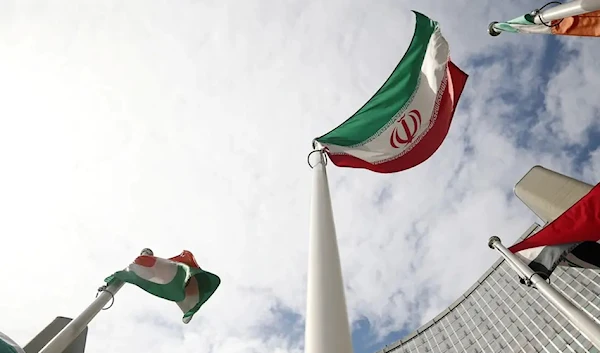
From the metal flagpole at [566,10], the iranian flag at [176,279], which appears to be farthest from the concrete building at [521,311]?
the iranian flag at [176,279]

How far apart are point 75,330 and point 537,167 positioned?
60.2 meters

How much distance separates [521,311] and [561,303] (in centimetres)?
7824

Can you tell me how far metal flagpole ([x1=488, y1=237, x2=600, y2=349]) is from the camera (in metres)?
7.52

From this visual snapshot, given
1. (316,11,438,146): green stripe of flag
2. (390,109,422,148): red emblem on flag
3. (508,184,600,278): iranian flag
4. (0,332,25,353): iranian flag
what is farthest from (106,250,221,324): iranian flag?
(508,184,600,278): iranian flag

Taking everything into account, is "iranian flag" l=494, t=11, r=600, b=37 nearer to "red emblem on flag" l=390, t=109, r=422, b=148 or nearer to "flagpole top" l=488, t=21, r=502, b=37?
"flagpole top" l=488, t=21, r=502, b=37

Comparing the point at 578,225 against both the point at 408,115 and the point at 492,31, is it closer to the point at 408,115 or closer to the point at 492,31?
the point at 408,115

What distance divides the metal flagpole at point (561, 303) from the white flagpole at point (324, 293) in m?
5.31

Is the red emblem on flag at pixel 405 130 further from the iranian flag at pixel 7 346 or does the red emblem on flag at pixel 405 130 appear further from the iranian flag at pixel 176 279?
the iranian flag at pixel 7 346

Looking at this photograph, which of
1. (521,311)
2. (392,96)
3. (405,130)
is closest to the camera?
(405,130)

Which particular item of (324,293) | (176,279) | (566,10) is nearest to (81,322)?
(176,279)

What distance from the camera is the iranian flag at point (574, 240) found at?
8.96 meters

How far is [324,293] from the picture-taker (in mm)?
4613

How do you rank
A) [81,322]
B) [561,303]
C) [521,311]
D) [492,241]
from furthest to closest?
1. [521,311]
2. [492,241]
3. [561,303]
4. [81,322]

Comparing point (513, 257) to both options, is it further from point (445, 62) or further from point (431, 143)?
point (445, 62)
